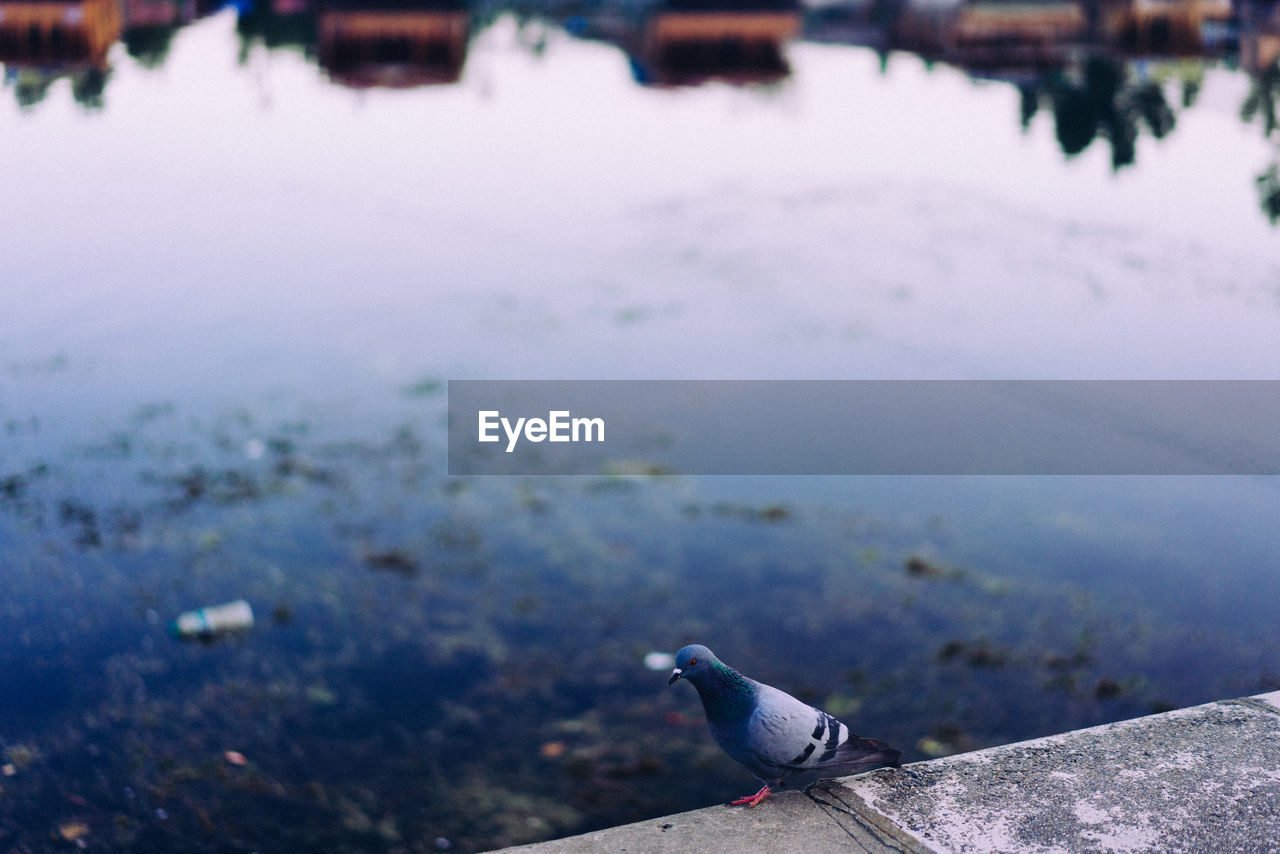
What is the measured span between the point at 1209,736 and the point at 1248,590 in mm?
2334

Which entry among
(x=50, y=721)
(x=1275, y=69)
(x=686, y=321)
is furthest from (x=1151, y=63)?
(x=50, y=721)

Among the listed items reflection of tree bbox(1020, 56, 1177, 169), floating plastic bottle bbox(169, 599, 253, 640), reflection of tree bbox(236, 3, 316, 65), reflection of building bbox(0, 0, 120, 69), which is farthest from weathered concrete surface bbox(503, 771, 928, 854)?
reflection of building bbox(0, 0, 120, 69)

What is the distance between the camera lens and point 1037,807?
2941 millimetres

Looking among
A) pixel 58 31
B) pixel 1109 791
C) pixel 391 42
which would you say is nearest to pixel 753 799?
pixel 1109 791

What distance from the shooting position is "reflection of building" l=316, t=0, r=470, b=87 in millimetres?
17656

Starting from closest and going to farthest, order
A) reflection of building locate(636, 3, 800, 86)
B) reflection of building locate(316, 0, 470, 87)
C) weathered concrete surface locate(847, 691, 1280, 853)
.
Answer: weathered concrete surface locate(847, 691, 1280, 853) < reflection of building locate(316, 0, 470, 87) < reflection of building locate(636, 3, 800, 86)

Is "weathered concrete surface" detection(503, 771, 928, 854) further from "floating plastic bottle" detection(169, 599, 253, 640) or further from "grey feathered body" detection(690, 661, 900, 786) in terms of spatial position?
"floating plastic bottle" detection(169, 599, 253, 640)

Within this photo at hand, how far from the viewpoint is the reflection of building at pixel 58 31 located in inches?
675


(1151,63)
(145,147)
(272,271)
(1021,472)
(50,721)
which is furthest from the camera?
(1151,63)

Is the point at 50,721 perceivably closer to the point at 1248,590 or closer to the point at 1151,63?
the point at 1248,590

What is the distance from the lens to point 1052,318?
8.34 metres

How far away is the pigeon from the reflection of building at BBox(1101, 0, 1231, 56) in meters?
18.7

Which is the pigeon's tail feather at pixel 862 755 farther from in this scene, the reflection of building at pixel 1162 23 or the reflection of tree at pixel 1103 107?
the reflection of building at pixel 1162 23

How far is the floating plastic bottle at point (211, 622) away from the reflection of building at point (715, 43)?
1455cm
